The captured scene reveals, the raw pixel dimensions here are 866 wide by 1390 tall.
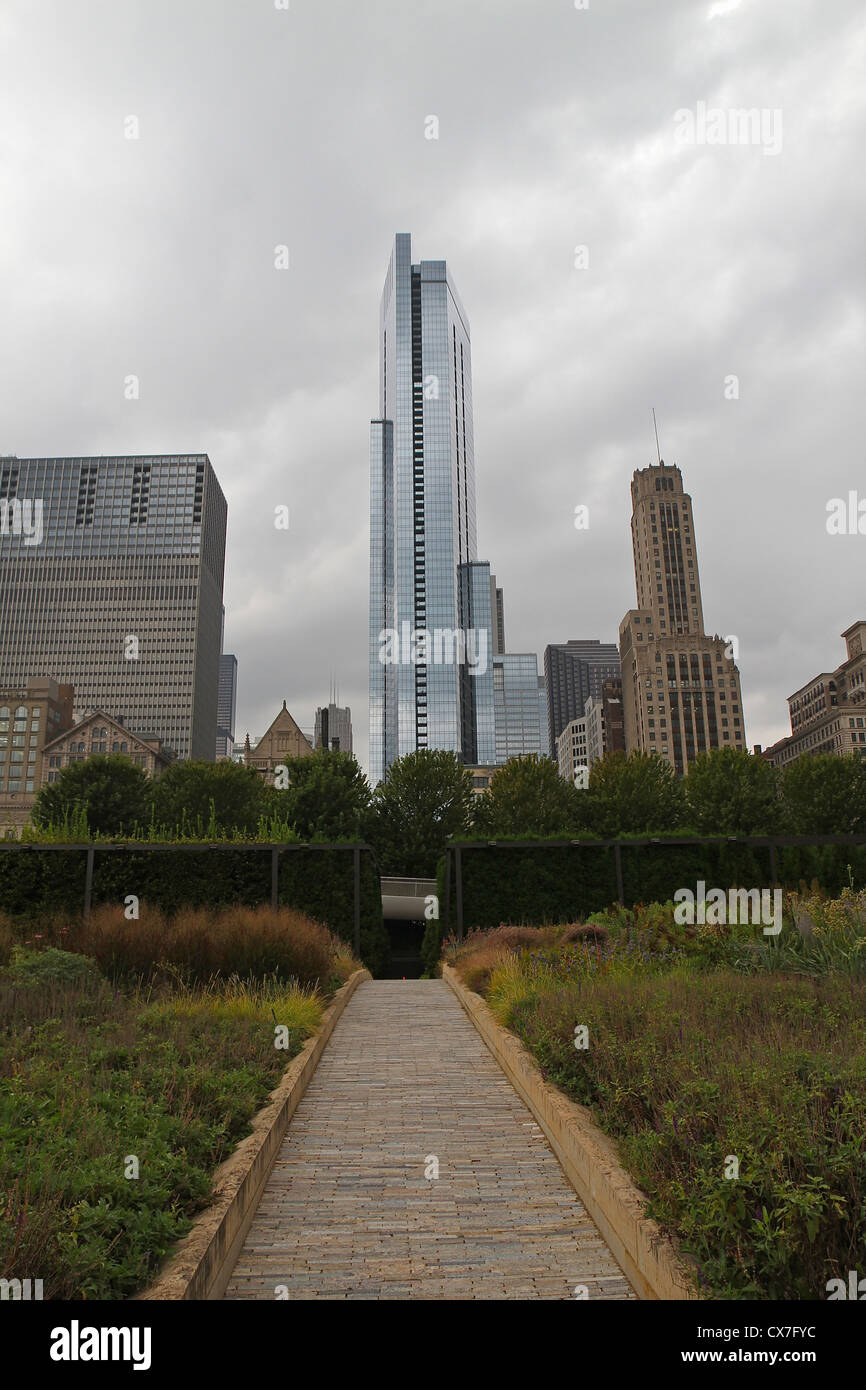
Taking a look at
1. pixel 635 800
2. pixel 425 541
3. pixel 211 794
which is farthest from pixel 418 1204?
pixel 425 541

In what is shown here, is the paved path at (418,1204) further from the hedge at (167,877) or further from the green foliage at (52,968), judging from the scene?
the hedge at (167,877)

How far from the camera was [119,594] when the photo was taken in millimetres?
178000

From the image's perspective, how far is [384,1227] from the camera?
496cm

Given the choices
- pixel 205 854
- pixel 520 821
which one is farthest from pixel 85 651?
pixel 205 854

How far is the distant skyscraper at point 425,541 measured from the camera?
161 metres

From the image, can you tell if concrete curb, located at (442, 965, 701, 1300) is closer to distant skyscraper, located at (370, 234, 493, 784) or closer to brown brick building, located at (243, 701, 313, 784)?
brown brick building, located at (243, 701, 313, 784)

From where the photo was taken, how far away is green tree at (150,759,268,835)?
47.8 metres

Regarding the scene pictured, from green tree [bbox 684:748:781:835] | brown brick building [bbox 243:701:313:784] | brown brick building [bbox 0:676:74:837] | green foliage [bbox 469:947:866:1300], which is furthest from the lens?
brown brick building [bbox 0:676:74:837]

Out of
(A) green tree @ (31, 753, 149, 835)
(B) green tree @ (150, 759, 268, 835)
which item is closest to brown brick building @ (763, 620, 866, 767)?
(B) green tree @ (150, 759, 268, 835)

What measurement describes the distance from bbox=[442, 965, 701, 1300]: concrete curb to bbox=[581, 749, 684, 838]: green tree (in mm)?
38295

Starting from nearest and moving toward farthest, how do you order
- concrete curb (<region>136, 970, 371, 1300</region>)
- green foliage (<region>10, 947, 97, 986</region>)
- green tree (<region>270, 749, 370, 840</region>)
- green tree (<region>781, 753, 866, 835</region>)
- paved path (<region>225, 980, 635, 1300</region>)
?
concrete curb (<region>136, 970, 371, 1300</region>), paved path (<region>225, 980, 635, 1300</region>), green foliage (<region>10, 947, 97, 986</region>), green tree (<region>270, 749, 370, 840</region>), green tree (<region>781, 753, 866, 835</region>)

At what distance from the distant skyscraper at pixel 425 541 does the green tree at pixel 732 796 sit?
104712 millimetres

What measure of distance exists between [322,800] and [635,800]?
17.2 m

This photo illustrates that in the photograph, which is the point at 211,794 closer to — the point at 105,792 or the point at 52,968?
the point at 105,792
